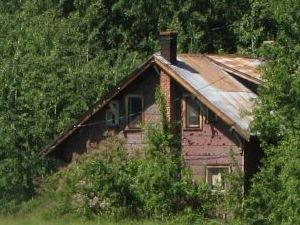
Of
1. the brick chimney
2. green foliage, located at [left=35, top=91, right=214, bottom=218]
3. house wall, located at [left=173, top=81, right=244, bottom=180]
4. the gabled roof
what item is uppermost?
the brick chimney

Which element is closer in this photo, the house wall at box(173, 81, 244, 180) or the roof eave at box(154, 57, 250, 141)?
the roof eave at box(154, 57, 250, 141)

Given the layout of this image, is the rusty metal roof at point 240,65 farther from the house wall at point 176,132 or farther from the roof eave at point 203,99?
the house wall at point 176,132

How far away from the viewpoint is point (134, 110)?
34.1 m

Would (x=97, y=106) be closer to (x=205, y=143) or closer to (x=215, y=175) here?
(x=205, y=143)

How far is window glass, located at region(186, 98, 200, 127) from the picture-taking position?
32.2 meters

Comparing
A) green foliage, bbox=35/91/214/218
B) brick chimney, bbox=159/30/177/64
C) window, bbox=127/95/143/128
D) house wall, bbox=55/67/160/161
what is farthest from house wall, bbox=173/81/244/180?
window, bbox=127/95/143/128

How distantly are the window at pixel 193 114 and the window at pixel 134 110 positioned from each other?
7.50 feet

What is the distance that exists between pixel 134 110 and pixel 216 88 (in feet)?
12.0

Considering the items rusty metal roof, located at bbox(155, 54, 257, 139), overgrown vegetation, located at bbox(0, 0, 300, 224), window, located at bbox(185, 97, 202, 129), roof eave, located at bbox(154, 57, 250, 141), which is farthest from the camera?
window, located at bbox(185, 97, 202, 129)

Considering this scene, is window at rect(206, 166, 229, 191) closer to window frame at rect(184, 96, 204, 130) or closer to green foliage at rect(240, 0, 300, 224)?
window frame at rect(184, 96, 204, 130)

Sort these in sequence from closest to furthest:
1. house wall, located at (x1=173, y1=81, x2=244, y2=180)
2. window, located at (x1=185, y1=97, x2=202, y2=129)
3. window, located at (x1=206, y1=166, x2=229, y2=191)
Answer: window, located at (x1=206, y1=166, x2=229, y2=191) → house wall, located at (x1=173, y1=81, x2=244, y2=180) → window, located at (x1=185, y1=97, x2=202, y2=129)

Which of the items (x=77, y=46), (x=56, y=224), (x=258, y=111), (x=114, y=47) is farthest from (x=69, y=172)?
(x=114, y=47)

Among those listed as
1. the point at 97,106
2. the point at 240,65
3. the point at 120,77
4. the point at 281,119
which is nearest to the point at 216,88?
the point at 240,65

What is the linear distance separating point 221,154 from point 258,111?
549 centimetres
